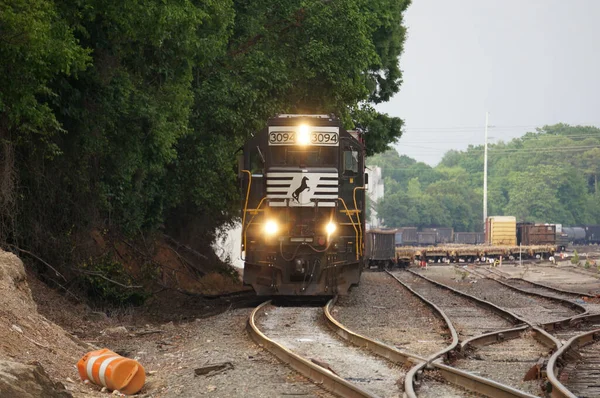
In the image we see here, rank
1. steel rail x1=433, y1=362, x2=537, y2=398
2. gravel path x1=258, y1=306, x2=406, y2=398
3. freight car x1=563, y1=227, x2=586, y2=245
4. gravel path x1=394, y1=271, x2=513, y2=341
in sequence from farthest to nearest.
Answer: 1. freight car x1=563, y1=227, x2=586, y2=245
2. gravel path x1=394, y1=271, x2=513, y2=341
3. gravel path x1=258, y1=306, x2=406, y2=398
4. steel rail x1=433, y1=362, x2=537, y2=398

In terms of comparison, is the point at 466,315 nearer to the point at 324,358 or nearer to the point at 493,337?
the point at 493,337

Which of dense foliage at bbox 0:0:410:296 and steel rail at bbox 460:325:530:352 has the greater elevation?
dense foliage at bbox 0:0:410:296

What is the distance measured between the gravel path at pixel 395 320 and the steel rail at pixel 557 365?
6.01 feet

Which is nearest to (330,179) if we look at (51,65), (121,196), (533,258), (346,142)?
(346,142)

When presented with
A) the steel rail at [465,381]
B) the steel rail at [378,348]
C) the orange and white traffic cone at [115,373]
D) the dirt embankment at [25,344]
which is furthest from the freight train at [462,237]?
the orange and white traffic cone at [115,373]

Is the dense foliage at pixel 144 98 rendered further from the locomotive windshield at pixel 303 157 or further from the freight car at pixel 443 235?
the freight car at pixel 443 235

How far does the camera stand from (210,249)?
37688 millimetres

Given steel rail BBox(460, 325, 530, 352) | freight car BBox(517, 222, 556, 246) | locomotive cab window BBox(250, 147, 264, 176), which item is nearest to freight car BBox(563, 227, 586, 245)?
freight car BBox(517, 222, 556, 246)

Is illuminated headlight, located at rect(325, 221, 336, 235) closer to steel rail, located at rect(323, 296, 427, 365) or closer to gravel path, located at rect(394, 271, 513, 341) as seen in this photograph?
gravel path, located at rect(394, 271, 513, 341)

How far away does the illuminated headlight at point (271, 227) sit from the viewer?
2112 cm

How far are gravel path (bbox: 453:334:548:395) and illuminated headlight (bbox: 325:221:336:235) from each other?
6.50m

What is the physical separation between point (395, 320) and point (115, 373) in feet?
30.1

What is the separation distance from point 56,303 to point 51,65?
4.75m

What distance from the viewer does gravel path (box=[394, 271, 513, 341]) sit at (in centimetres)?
1697
